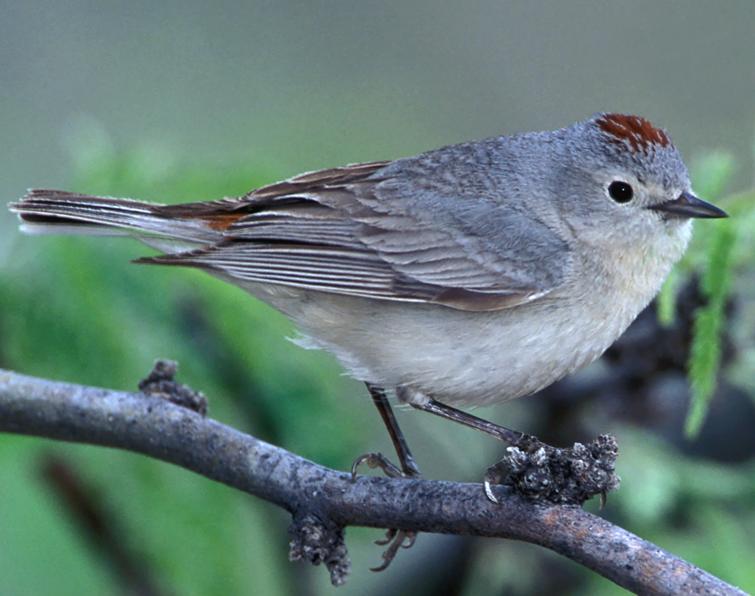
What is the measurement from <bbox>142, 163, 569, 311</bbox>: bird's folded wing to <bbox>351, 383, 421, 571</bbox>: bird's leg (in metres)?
0.41

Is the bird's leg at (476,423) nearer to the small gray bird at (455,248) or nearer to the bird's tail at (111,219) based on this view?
the small gray bird at (455,248)

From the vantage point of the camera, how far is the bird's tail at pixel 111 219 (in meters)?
4.02

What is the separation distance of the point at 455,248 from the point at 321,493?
135cm

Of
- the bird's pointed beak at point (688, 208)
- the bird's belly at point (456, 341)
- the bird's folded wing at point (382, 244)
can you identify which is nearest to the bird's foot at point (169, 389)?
the bird's folded wing at point (382, 244)

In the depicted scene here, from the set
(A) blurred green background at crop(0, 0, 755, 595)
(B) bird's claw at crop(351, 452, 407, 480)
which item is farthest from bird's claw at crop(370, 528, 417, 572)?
(A) blurred green background at crop(0, 0, 755, 595)

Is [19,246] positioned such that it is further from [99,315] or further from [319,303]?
[319,303]

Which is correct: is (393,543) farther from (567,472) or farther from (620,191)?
(620,191)

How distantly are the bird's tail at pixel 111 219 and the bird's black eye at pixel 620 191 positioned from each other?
4.58ft

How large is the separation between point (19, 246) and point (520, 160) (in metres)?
1.81

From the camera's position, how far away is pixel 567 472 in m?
2.93

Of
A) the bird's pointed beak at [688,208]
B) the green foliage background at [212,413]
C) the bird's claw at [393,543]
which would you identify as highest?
the bird's pointed beak at [688,208]

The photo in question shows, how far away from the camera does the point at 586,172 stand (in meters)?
4.46

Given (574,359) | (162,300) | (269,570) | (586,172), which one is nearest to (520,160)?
(586,172)

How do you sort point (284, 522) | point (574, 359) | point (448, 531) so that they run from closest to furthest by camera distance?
point (448, 531) → point (574, 359) → point (284, 522)
